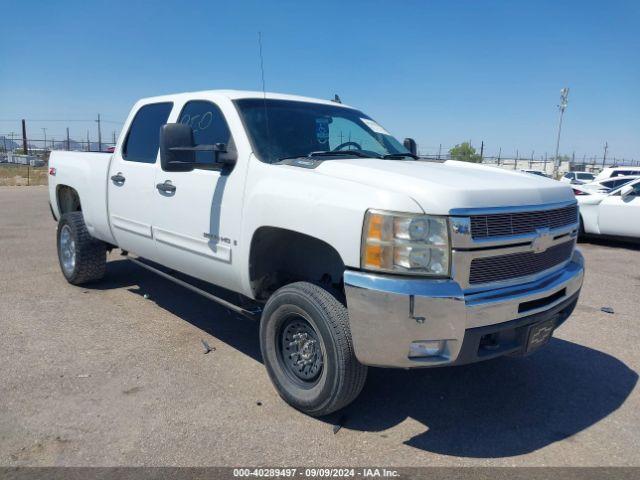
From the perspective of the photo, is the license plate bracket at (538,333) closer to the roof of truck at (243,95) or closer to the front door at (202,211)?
the front door at (202,211)

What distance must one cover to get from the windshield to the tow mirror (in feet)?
0.76

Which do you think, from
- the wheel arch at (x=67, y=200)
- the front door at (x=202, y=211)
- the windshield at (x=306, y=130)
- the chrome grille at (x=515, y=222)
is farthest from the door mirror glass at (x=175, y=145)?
the wheel arch at (x=67, y=200)

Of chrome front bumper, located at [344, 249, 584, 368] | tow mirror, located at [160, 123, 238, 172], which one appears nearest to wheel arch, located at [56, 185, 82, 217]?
tow mirror, located at [160, 123, 238, 172]

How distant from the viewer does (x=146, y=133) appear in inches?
197

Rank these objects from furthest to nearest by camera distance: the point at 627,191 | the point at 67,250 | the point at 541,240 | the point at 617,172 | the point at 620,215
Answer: the point at 617,172 < the point at 620,215 < the point at 627,191 < the point at 67,250 < the point at 541,240

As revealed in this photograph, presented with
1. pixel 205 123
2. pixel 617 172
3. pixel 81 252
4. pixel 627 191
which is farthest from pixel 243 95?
pixel 617 172

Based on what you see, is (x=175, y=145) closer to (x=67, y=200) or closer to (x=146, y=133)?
(x=146, y=133)

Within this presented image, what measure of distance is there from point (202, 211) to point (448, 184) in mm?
1926

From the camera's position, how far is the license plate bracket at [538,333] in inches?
122

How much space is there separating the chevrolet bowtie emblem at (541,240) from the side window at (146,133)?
10.6 ft

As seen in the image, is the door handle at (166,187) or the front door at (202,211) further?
the door handle at (166,187)

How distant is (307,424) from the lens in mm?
3258

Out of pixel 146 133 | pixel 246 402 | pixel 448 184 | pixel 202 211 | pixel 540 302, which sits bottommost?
pixel 246 402

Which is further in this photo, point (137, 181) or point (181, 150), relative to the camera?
point (137, 181)
